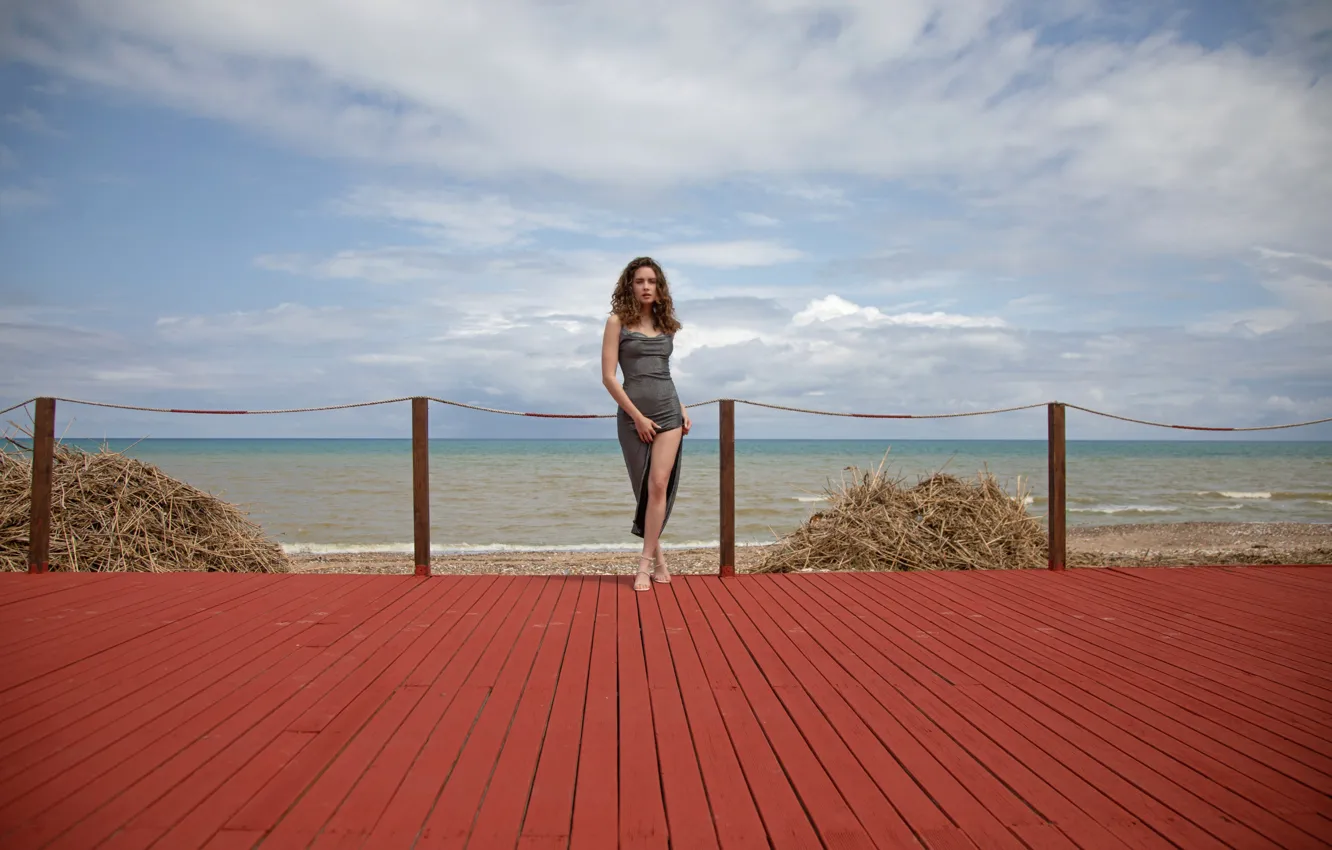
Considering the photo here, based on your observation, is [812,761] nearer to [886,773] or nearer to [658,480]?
[886,773]

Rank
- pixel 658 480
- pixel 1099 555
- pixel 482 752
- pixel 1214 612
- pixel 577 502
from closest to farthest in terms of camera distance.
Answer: pixel 482 752, pixel 1214 612, pixel 658 480, pixel 1099 555, pixel 577 502

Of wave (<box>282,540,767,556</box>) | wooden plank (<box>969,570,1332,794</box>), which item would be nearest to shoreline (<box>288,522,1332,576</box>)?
wave (<box>282,540,767,556</box>)

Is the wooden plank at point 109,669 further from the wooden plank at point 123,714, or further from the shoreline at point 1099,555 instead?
the shoreline at point 1099,555

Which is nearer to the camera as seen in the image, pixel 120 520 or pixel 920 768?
pixel 920 768

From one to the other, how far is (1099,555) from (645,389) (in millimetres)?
6122

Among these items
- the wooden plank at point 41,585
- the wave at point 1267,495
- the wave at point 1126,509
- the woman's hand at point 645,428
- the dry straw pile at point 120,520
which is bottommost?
the wave at point 1126,509

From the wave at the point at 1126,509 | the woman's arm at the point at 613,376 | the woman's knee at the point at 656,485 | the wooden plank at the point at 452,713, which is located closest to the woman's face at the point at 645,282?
the woman's arm at the point at 613,376

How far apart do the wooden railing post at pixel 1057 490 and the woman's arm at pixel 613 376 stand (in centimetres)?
273

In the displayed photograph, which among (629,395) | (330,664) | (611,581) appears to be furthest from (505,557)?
(330,664)

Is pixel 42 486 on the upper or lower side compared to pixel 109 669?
upper

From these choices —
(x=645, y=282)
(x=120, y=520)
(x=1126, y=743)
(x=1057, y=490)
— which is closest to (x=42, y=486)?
(x=120, y=520)

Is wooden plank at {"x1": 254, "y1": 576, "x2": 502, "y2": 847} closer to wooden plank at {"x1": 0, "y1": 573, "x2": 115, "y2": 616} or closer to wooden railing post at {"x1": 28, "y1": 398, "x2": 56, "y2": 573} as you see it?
wooden plank at {"x1": 0, "y1": 573, "x2": 115, "y2": 616}

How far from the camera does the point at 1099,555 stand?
8.16 meters

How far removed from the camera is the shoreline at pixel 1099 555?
7.86 m
